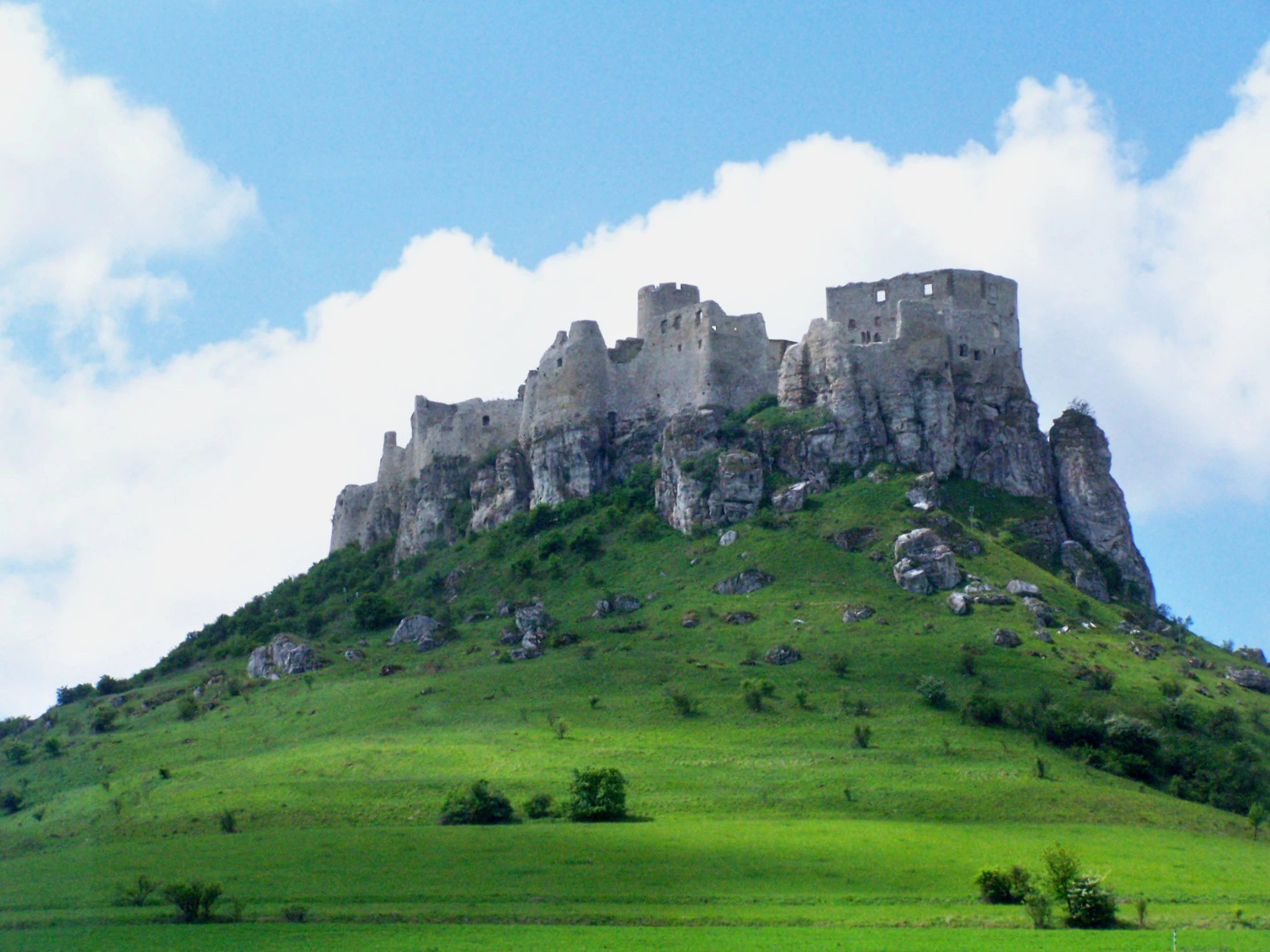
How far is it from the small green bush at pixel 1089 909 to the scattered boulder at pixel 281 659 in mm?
69031

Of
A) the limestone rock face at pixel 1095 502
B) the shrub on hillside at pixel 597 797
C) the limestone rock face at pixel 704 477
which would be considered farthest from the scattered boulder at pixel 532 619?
the limestone rock face at pixel 1095 502

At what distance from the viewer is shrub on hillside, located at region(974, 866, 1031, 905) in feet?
202

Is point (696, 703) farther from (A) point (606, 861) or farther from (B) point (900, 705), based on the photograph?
(A) point (606, 861)

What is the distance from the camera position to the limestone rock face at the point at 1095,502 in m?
118

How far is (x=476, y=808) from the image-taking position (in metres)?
76.6

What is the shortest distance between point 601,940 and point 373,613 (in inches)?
2829

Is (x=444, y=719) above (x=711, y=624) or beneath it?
beneath

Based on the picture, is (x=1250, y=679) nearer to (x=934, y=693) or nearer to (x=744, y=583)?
(x=934, y=693)

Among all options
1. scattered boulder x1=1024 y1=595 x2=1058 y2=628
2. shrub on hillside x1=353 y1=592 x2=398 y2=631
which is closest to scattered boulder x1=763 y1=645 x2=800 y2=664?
scattered boulder x1=1024 y1=595 x2=1058 y2=628

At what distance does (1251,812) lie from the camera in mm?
80625

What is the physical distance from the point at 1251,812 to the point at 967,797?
15566 millimetres

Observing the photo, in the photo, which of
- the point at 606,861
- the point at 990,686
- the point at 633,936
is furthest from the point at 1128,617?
the point at 633,936

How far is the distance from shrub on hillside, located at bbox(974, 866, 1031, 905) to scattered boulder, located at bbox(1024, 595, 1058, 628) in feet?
140

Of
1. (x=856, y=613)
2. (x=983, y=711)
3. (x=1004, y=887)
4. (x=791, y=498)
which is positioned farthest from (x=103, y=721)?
Answer: (x=1004, y=887)
